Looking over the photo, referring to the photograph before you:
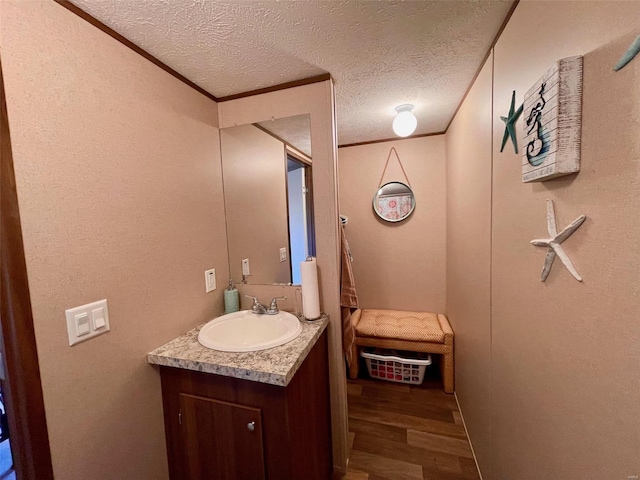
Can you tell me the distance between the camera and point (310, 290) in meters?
1.32

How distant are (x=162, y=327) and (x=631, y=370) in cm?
150

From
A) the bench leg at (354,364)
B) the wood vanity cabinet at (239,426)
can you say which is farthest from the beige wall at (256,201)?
the bench leg at (354,364)

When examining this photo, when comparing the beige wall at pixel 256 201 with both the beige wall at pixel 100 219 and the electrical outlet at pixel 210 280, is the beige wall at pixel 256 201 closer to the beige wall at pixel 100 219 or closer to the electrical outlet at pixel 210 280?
the electrical outlet at pixel 210 280

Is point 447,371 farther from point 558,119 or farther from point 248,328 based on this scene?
point 558,119

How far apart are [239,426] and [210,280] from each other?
75cm

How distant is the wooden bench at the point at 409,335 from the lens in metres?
2.04

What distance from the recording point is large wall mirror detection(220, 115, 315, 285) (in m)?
1.51

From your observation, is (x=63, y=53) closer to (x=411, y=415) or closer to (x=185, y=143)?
(x=185, y=143)

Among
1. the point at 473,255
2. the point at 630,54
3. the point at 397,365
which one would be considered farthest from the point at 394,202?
the point at 630,54

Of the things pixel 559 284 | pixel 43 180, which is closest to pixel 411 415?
pixel 559 284

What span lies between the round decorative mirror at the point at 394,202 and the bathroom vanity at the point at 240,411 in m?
1.66

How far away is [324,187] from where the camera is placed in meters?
1.36

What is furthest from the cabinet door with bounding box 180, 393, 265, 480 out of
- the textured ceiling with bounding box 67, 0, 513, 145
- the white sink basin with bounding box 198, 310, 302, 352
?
the textured ceiling with bounding box 67, 0, 513, 145

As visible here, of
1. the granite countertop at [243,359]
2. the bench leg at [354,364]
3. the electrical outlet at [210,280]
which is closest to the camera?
the granite countertop at [243,359]
